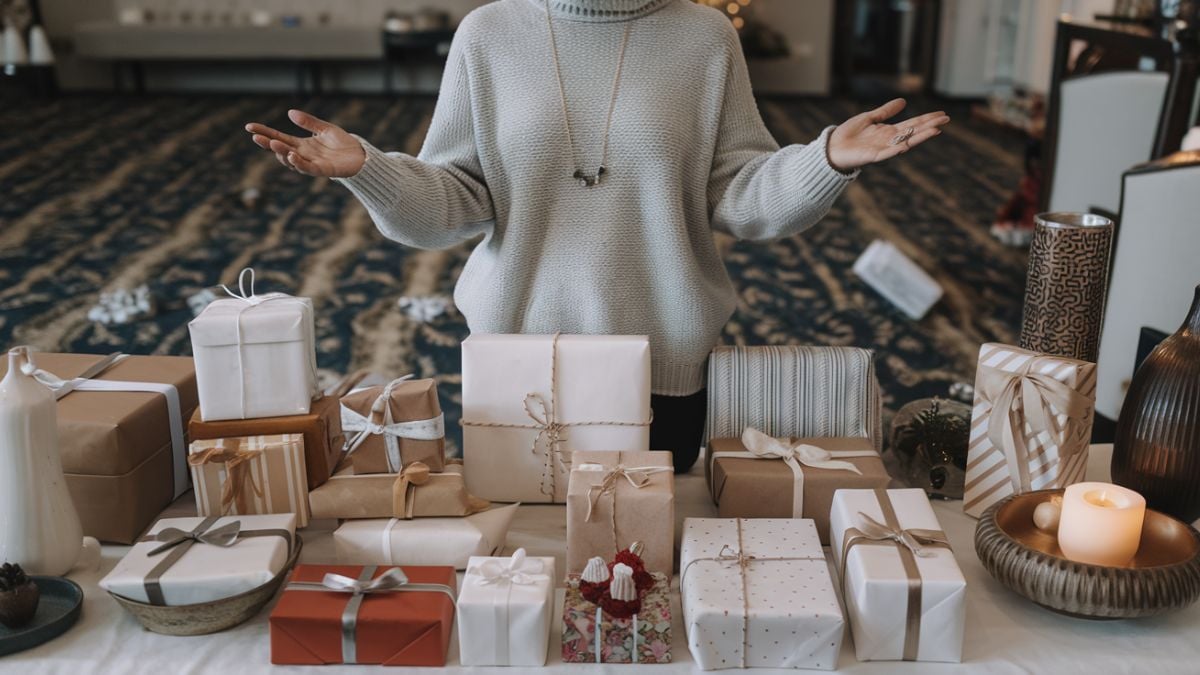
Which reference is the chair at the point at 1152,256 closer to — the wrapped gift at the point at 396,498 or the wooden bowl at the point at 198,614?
the wrapped gift at the point at 396,498

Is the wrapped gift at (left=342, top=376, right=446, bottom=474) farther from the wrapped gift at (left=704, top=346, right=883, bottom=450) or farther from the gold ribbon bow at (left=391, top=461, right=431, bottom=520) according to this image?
the wrapped gift at (left=704, top=346, right=883, bottom=450)

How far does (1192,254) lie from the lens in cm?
216

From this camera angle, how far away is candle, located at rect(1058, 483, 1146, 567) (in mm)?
1052

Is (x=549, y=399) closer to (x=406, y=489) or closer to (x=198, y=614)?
(x=406, y=489)

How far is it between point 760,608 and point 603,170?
641 millimetres

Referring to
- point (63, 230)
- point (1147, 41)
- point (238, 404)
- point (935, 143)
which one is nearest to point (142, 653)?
point (238, 404)

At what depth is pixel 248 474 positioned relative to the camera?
3.89 feet

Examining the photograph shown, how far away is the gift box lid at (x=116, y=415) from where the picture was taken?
1.18 meters

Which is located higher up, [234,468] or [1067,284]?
[1067,284]

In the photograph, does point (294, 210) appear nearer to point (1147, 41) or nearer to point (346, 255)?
point (346, 255)

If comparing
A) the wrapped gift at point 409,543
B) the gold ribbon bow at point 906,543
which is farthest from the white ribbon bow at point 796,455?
the wrapped gift at point 409,543

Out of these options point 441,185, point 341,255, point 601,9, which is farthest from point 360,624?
point 341,255

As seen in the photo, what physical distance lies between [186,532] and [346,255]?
3.45 metres

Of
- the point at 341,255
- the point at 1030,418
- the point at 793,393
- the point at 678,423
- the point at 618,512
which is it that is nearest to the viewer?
the point at 618,512
